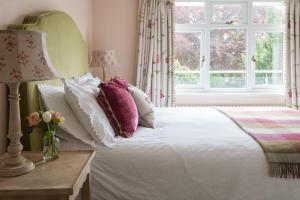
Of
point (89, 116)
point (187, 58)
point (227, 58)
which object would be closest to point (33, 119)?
point (89, 116)

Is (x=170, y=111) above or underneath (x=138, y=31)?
underneath

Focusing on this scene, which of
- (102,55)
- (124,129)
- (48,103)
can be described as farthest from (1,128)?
(102,55)

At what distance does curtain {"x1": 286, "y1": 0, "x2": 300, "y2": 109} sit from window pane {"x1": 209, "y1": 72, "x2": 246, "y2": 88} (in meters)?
0.58

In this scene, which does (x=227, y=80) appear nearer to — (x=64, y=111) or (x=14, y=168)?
(x=64, y=111)

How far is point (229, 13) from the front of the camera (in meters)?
4.27

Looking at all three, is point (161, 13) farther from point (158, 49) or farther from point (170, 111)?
point (170, 111)

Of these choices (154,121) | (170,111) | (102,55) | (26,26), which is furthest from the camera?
(102,55)

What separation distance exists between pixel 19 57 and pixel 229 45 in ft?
11.6

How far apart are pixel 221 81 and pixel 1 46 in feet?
11.6

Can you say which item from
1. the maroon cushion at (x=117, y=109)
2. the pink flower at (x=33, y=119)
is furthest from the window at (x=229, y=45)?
the pink flower at (x=33, y=119)

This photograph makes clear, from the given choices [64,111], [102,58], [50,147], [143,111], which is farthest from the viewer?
[102,58]

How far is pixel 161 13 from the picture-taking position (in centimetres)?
398

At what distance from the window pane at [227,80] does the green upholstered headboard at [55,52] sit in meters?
1.86

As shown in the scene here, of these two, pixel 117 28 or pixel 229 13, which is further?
pixel 229 13
